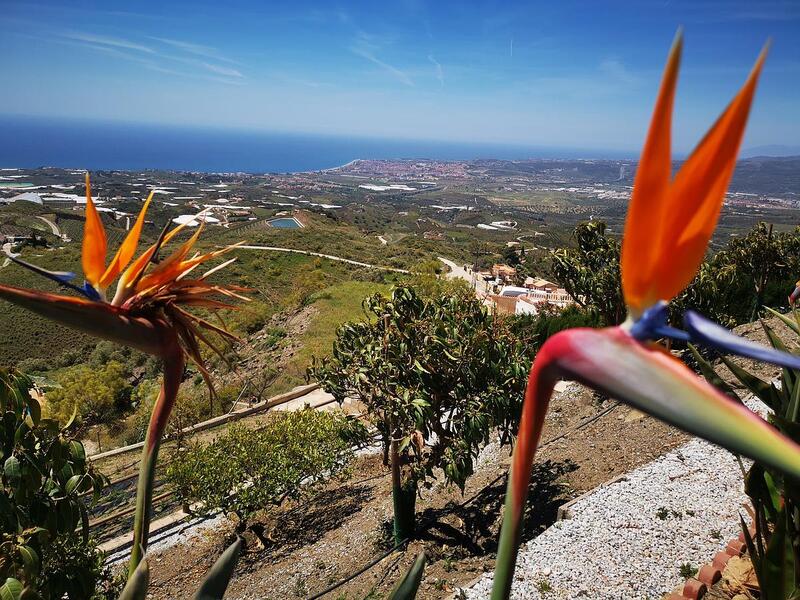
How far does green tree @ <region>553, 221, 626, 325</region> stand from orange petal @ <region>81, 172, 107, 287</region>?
9.36m

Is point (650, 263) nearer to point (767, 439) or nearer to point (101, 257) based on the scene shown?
point (767, 439)

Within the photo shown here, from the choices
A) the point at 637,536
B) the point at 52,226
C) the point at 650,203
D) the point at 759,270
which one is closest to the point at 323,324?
the point at 759,270

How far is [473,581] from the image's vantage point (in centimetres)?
519

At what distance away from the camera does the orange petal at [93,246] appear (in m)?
1.07

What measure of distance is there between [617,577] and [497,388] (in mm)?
2243

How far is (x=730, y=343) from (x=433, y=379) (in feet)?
18.0

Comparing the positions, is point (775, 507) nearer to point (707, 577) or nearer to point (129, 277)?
point (707, 577)

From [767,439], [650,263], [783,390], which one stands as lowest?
[783,390]

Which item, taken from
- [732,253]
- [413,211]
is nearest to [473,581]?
[732,253]

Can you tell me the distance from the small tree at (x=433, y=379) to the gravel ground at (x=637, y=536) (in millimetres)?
Result: 1172

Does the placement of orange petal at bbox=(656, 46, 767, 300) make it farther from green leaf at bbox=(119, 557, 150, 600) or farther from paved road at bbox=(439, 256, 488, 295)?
paved road at bbox=(439, 256, 488, 295)

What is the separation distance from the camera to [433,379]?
600 cm

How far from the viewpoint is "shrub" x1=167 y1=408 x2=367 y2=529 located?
682 centimetres

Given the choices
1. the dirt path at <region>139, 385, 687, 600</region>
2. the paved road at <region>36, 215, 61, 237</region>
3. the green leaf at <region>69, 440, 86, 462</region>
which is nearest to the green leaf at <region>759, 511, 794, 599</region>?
the green leaf at <region>69, 440, 86, 462</region>
